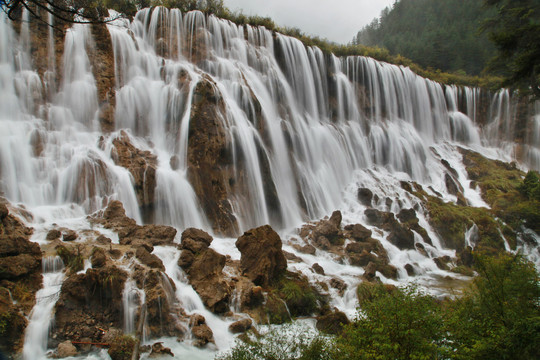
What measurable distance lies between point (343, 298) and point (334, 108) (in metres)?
19.7

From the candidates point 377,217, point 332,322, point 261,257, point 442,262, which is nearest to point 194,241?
point 261,257

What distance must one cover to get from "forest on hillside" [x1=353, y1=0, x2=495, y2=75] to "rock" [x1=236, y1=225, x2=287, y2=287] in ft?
130

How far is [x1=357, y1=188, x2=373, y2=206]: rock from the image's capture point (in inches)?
845

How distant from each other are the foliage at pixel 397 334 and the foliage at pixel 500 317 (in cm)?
32

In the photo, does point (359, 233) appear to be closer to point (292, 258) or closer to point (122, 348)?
point (292, 258)

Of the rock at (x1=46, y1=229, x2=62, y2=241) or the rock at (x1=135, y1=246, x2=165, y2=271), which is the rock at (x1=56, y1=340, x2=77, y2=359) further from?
the rock at (x1=46, y1=229, x2=62, y2=241)

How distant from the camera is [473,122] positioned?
37188mm

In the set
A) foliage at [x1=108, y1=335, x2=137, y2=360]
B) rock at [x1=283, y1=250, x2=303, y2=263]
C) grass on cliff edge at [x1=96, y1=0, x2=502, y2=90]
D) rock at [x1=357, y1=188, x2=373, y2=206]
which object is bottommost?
foliage at [x1=108, y1=335, x2=137, y2=360]

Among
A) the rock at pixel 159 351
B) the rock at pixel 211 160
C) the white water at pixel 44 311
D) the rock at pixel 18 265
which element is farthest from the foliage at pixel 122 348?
the rock at pixel 211 160

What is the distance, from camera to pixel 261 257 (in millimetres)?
10672

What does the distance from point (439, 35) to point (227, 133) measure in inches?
1956

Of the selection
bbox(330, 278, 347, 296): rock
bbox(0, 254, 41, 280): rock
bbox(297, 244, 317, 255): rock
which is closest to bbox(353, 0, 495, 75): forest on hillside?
bbox(297, 244, 317, 255): rock

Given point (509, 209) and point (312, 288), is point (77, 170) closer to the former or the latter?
point (312, 288)

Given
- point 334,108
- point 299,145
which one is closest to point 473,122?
point 334,108
